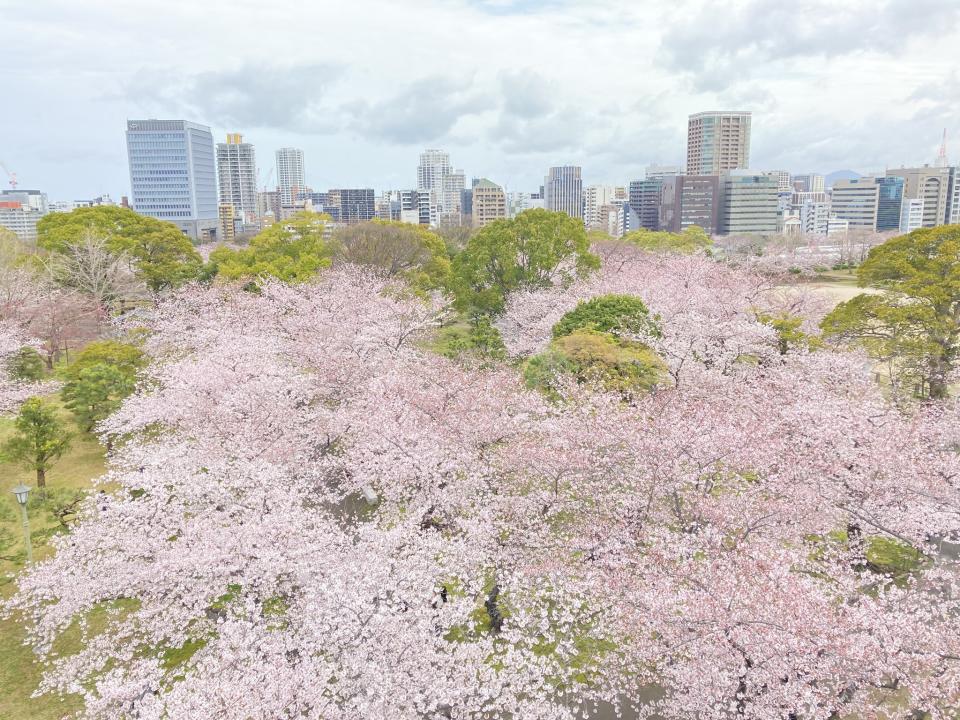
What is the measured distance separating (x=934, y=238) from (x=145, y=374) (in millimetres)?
30067

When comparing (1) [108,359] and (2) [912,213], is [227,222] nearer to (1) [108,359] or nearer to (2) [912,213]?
(1) [108,359]

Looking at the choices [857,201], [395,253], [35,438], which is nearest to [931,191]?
[857,201]

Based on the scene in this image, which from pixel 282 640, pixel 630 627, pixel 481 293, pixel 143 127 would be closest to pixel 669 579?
pixel 630 627

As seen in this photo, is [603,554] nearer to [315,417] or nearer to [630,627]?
[630,627]

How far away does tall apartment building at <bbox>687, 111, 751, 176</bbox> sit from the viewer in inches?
7776

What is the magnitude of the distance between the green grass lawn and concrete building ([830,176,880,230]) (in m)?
193

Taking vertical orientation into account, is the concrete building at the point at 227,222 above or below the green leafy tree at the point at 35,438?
above

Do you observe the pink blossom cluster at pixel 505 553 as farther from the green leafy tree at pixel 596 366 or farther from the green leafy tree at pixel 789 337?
the green leafy tree at pixel 789 337

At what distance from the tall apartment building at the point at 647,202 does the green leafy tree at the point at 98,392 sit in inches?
6468

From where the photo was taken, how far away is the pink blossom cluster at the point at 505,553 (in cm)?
886

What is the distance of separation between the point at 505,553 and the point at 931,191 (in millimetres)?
199890

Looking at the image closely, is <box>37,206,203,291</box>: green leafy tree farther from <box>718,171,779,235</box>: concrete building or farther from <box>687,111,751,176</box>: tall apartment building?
<box>687,111,751,176</box>: tall apartment building

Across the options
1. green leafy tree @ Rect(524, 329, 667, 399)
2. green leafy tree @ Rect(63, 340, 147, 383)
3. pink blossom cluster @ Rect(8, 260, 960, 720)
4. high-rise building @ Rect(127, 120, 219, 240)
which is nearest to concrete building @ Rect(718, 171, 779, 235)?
green leafy tree @ Rect(524, 329, 667, 399)

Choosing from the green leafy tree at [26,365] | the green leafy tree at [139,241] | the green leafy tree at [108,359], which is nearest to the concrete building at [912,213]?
the green leafy tree at [139,241]
